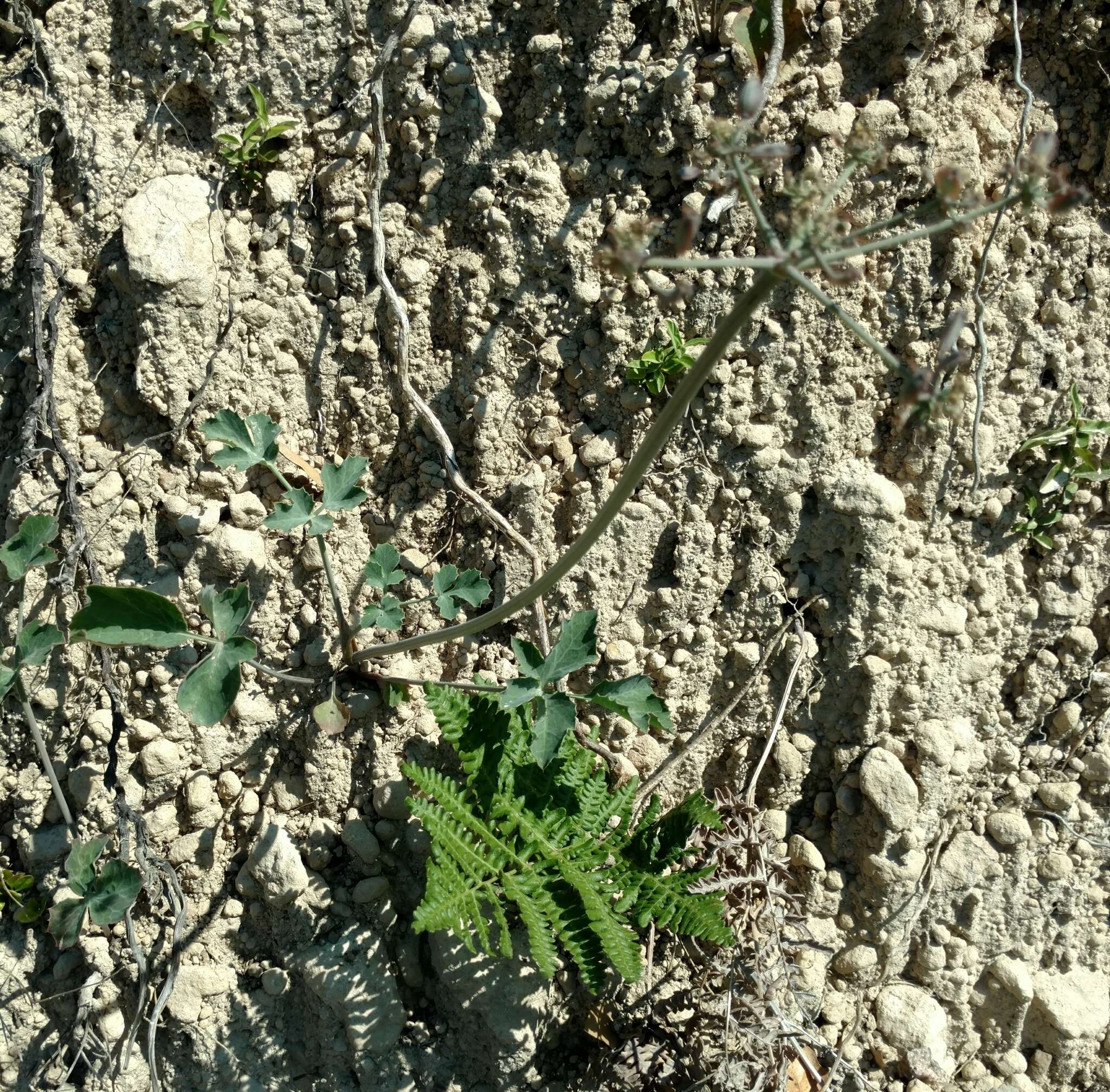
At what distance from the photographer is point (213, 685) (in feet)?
7.93

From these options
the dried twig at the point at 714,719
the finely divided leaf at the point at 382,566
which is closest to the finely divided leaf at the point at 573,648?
the finely divided leaf at the point at 382,566

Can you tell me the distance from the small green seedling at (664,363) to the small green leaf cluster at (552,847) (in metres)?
0.90

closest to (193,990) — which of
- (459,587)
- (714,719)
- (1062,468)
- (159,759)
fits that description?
(159,759)

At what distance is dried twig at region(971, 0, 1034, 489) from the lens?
2.87 m

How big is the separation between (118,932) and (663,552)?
1.97m

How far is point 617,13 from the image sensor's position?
2873mm

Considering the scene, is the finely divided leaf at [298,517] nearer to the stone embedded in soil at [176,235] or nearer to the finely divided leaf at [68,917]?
the stone embedded in soil at [176,235]

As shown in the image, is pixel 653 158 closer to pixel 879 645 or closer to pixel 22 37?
pixel 879 645

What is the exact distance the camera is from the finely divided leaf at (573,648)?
2559mm

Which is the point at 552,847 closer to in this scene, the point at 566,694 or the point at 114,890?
the point at 566,694

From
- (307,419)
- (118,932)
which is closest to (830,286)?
(307,419)

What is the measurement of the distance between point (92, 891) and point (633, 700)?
5.04 ft

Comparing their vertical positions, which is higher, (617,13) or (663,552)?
(617,13)

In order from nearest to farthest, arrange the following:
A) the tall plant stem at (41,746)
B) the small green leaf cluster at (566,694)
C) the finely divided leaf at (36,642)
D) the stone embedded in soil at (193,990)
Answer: the small green leaf cluster at (566,694) → the finely divided leaf at (36,642) → the tall plant stem at (41,746) → the stone embedded in soil at (193,990)
